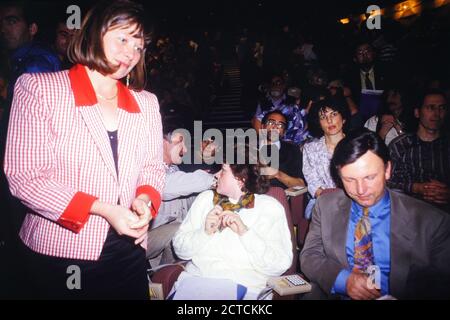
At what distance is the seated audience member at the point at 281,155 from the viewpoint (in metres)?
3.81

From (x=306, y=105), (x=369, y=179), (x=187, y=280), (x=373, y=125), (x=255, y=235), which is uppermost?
(x=306, y=105)

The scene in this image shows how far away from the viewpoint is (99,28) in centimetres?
130

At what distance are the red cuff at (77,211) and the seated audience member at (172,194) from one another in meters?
1.57

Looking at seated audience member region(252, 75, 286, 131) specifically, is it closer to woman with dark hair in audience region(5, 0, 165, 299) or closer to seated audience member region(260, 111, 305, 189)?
seated audience member region(260, 111, 305, 189)

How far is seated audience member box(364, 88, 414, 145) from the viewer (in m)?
3.97

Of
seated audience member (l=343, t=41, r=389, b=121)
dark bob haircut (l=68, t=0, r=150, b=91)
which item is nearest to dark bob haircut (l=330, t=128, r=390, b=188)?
dark bob haircut (l=68, t=0, r=150, b=91)

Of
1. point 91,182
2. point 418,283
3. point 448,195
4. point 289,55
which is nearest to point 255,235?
point 418,283

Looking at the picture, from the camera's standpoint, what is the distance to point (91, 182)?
133cm

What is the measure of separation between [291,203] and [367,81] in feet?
10.5

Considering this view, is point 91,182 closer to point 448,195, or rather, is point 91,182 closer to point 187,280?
point 187,280

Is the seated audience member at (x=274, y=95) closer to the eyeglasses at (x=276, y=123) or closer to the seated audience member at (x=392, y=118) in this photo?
the eyeglasses at (x=276, y=123)

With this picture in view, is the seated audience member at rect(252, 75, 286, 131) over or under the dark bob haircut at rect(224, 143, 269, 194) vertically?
over

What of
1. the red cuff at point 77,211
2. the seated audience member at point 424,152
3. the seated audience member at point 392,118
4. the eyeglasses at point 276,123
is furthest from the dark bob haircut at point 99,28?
the seated audience member at point 392,118

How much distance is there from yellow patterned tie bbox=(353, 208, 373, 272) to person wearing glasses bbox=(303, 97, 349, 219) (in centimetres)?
154
